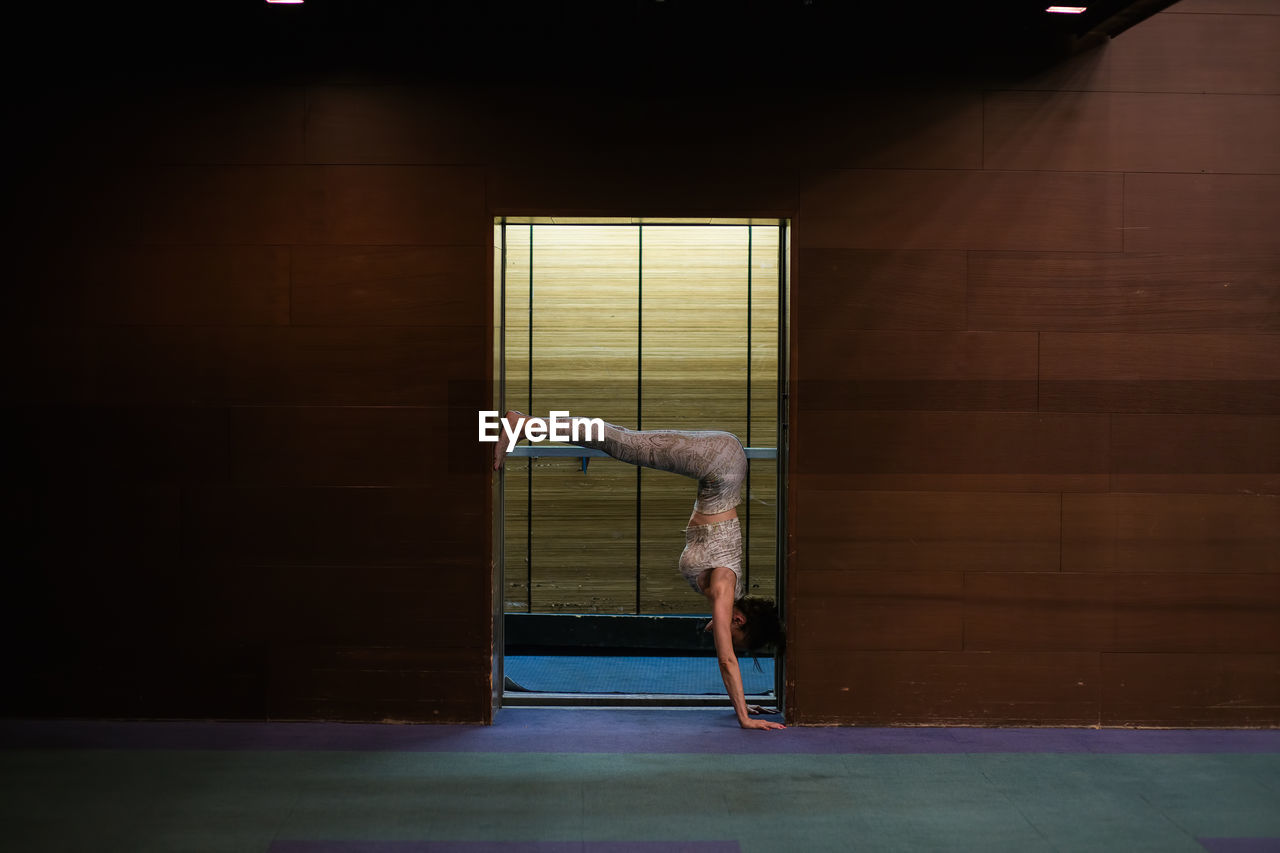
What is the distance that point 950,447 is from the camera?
177 inches

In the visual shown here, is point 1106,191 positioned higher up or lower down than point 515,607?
higher up

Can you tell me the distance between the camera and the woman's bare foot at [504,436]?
4441 mm

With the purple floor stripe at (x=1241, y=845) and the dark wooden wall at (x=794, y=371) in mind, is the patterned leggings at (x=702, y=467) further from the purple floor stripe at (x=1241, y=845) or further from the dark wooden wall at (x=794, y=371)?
the purple floor stripe at (x=1241, y=845)

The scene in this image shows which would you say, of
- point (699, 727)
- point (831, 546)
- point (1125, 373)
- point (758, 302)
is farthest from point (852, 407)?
point (758, 302)

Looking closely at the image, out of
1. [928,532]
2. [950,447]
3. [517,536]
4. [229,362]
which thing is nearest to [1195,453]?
[950,447]

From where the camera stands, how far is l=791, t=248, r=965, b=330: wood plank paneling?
14.7ft

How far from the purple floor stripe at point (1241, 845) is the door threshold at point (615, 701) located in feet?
6.53

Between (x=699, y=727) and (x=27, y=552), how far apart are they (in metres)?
3.17

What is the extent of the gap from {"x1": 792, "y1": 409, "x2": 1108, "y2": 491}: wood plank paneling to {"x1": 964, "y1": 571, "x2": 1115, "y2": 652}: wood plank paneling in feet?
1.47

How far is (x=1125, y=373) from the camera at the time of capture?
4484 millimetres

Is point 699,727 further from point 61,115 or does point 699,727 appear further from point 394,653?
point 61,115

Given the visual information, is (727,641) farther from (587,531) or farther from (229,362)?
(229,362)

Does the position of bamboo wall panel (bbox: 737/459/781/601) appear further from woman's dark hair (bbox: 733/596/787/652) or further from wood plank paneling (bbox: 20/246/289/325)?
wood plank paneling (bbox: 20/246/289/325)

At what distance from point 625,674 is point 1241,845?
3.25 metres
